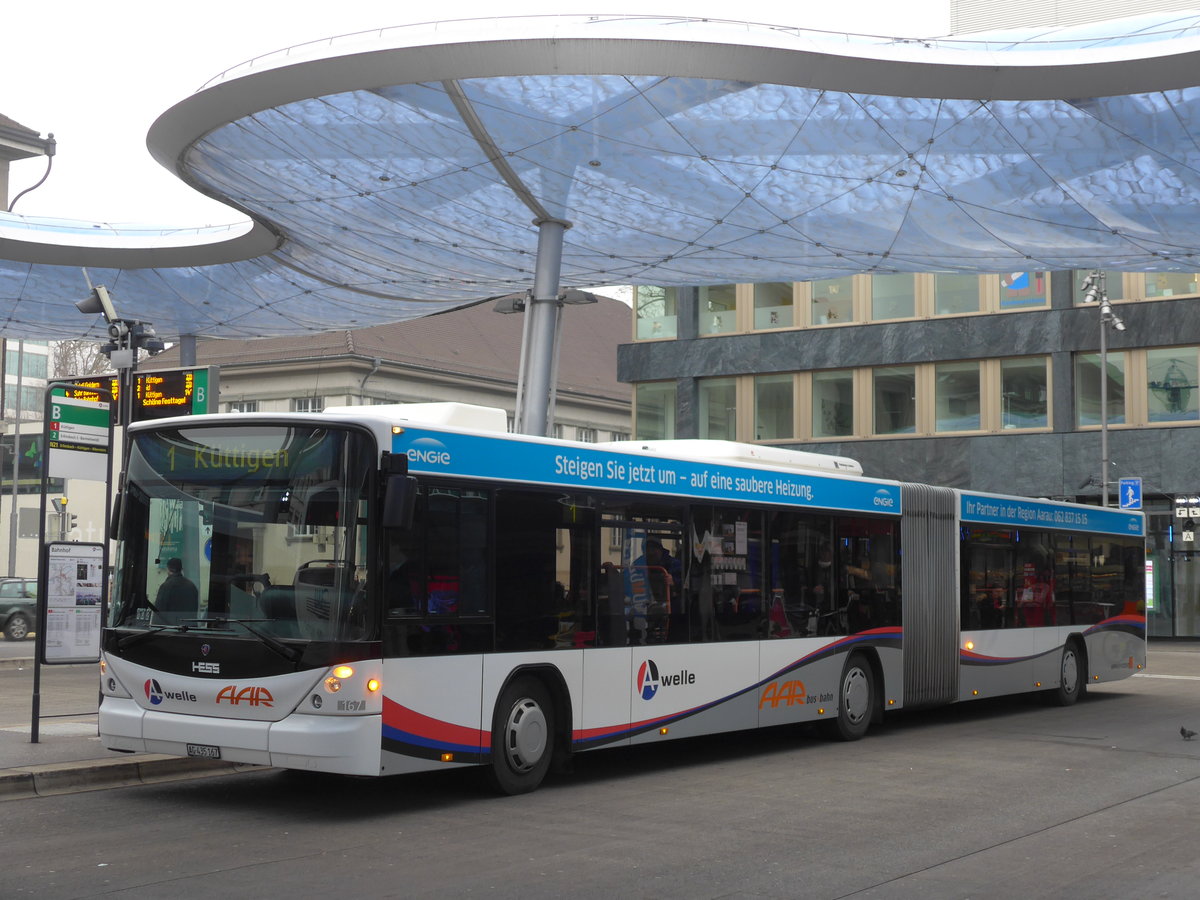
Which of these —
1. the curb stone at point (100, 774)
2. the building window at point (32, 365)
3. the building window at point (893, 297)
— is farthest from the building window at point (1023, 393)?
the building window at point (32, 365)

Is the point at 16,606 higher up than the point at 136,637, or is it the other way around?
the point at 136,637

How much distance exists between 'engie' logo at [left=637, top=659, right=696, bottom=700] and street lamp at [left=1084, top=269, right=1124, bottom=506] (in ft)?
94.5

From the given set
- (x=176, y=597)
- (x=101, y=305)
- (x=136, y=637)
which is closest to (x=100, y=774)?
(x=136, y=637)

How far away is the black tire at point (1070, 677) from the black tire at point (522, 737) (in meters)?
10.9

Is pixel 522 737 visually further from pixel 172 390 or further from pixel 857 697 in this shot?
pixel 172 390

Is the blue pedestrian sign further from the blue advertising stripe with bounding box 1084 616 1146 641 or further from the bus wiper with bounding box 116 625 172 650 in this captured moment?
the bus wiper with bounding box 116 625 172 650

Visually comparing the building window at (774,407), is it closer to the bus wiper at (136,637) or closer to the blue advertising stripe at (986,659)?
the blue advertising stripe at (986,659)

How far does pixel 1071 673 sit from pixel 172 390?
12.7 meters

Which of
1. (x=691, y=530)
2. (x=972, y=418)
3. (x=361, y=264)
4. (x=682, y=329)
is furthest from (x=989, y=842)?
(x=682, y=329)

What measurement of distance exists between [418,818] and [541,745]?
62.3 inches

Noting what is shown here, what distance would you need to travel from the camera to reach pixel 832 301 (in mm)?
45438

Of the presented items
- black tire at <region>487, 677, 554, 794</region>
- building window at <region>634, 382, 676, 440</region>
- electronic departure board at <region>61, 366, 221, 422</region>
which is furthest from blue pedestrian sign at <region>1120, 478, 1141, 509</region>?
black tire at <region>487, 677, 554, 794</region>

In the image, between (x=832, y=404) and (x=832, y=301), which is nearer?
(x=832, y=301)

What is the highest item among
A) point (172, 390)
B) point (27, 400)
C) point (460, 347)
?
point (27, 400)
